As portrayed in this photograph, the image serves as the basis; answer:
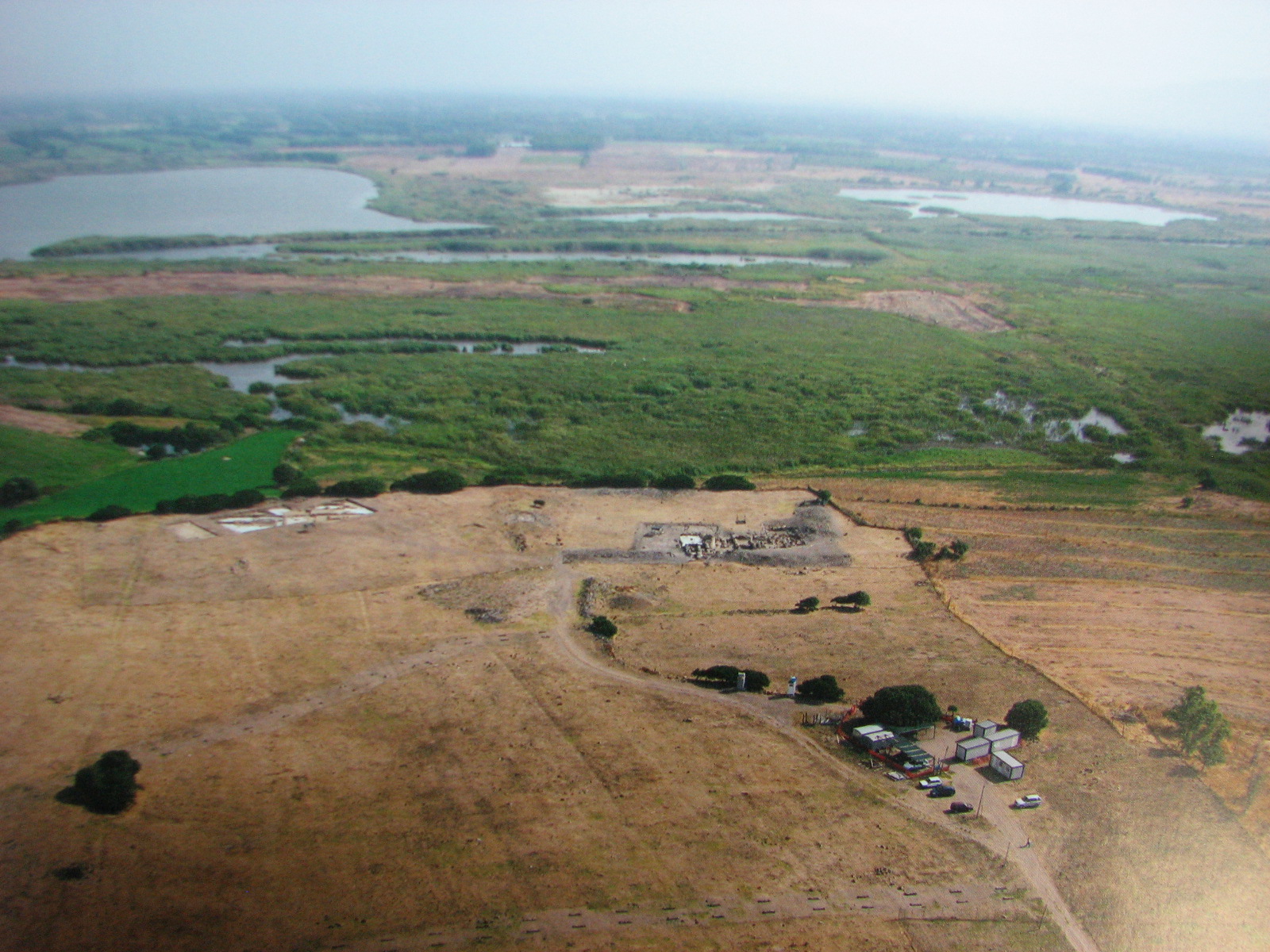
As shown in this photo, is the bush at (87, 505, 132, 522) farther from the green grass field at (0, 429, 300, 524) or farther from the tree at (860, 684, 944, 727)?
the tree at (860, 684, 944, 727)

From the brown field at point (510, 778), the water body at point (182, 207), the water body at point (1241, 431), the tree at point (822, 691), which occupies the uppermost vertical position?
the water body at point (182, 207)

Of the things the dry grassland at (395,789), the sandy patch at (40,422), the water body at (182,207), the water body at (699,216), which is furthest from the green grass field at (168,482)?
the water body at (699,216)

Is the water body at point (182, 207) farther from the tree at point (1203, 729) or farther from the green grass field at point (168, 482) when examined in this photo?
the tree at point (1203, 729)

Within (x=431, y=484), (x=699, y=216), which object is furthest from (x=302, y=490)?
(x=699, y=216)

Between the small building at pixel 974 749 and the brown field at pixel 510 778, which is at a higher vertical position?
the small building at pixel 974 749

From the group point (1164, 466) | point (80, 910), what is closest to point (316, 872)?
point (80, 910)

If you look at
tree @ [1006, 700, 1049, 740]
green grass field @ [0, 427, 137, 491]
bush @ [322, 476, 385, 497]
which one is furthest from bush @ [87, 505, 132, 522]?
Result: tree @ [1006, 700, 1049, 740]

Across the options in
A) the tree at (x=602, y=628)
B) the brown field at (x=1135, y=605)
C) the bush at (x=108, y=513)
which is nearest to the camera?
the brown field at (x=1135, y=605)

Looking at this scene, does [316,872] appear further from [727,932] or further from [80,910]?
[727,932]
